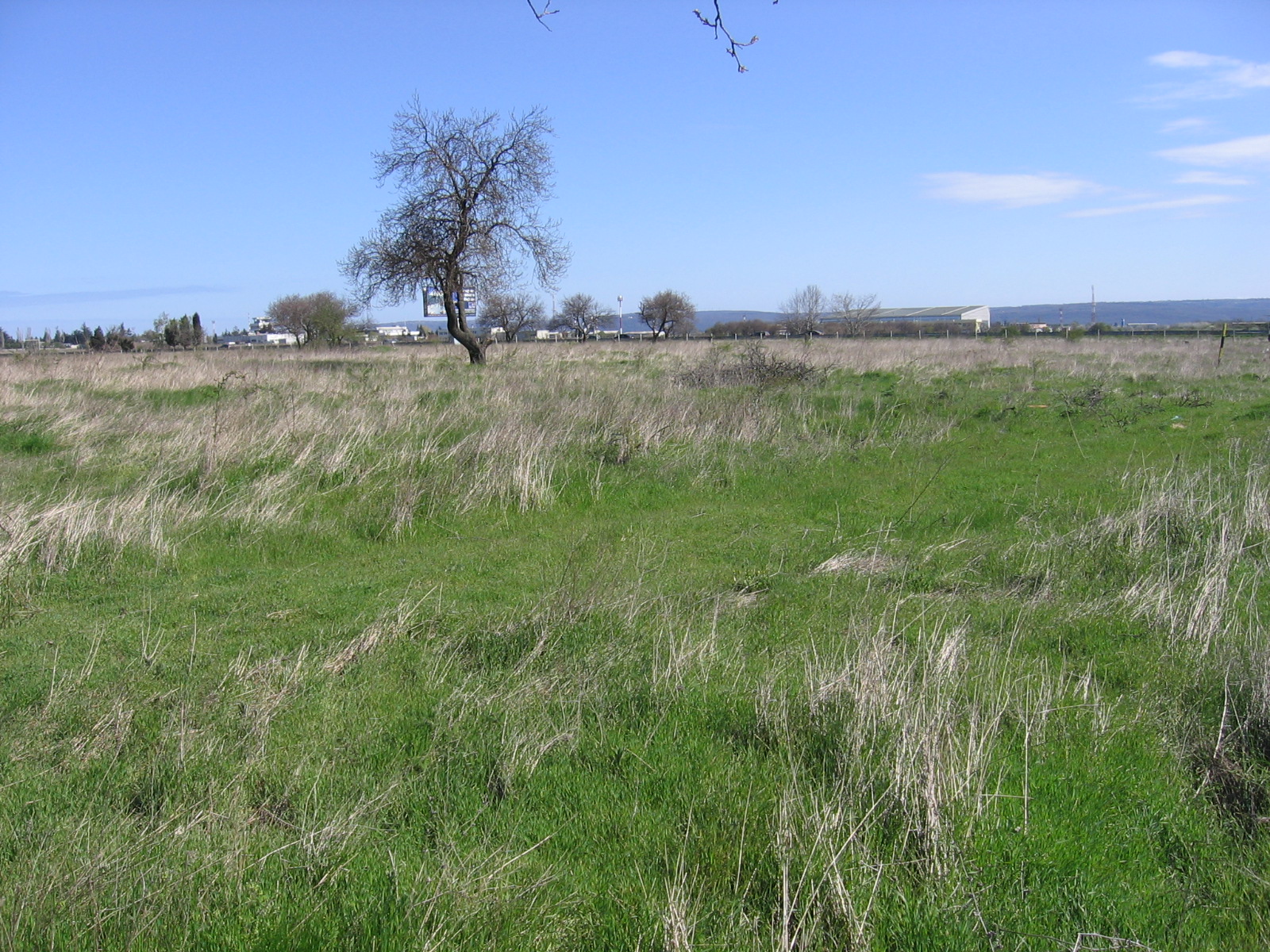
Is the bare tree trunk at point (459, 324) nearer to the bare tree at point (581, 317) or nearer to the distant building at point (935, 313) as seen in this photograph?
the bare tree at point (581, 317)

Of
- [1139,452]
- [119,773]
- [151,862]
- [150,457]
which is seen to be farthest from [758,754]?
[1139,452]

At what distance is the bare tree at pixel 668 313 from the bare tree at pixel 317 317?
2428cm

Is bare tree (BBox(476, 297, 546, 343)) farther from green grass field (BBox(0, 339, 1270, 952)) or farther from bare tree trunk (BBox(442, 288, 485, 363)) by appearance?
green grass field (BBox(0, 339, 1270, 952))

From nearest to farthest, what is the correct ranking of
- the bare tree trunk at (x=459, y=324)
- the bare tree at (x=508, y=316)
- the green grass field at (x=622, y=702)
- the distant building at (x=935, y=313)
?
the green grass field at (x=622, y=702) < the bare tree trunk at (x=459, y=324) < the bare tree at (x=508, y=316) < the distant building at (x=935, y=313)

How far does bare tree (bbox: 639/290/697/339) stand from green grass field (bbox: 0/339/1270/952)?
2400 inches

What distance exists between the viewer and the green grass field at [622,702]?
289 cm

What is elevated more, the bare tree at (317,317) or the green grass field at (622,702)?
the bare tree at (317,317)

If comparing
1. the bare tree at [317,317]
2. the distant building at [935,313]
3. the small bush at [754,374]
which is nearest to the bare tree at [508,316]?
the bare tree at [317,317]

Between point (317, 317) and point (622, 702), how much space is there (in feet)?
169

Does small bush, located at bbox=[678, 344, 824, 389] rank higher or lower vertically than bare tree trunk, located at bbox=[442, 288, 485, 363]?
lower

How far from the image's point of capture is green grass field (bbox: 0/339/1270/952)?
2.89 m

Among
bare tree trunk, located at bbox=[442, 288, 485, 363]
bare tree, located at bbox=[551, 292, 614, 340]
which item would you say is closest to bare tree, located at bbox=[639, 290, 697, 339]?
bare tree, located at bbox=[551, 292, 614, 340]

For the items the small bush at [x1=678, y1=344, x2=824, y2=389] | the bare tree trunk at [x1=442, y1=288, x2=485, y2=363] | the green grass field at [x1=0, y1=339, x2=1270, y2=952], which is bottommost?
the green grass field at [x1=0, y1=339, x2=1270, y2=952]

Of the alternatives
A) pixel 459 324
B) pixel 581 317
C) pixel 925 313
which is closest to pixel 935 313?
pixel 925 313
